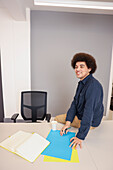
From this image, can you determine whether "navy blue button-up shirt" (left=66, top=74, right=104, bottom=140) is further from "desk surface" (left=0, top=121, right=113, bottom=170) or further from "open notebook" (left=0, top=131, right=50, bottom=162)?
"open notebook" (left=0, top=131, right=50, bottom=162)

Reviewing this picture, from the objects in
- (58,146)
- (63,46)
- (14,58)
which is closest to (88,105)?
(58,146)

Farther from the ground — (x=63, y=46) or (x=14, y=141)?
(x=63, y=46)

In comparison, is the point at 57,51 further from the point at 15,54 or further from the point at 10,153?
the point at 10,153

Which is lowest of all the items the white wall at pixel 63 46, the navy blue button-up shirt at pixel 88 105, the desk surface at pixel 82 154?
the desk surface at pixel 82 154

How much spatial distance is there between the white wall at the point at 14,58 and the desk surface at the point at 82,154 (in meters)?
1.56

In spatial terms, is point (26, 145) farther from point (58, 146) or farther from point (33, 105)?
point (33, 105)

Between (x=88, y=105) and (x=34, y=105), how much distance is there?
1058 millimetres

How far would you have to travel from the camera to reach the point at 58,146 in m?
1.05

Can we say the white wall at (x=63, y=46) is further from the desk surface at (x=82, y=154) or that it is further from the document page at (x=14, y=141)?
the document page at (x=14, y=141)

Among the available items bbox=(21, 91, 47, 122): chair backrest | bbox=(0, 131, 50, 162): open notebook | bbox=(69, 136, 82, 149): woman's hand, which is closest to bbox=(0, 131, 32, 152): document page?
bbox=(0, 131, 50, 162): open notebook

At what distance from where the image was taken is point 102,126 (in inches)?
54.9

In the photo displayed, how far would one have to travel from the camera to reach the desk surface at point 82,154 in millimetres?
852

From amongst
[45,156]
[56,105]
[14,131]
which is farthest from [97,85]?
[56,105]

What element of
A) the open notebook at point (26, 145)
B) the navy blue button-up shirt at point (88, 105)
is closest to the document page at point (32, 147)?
the open notebook at point (26, 145)
